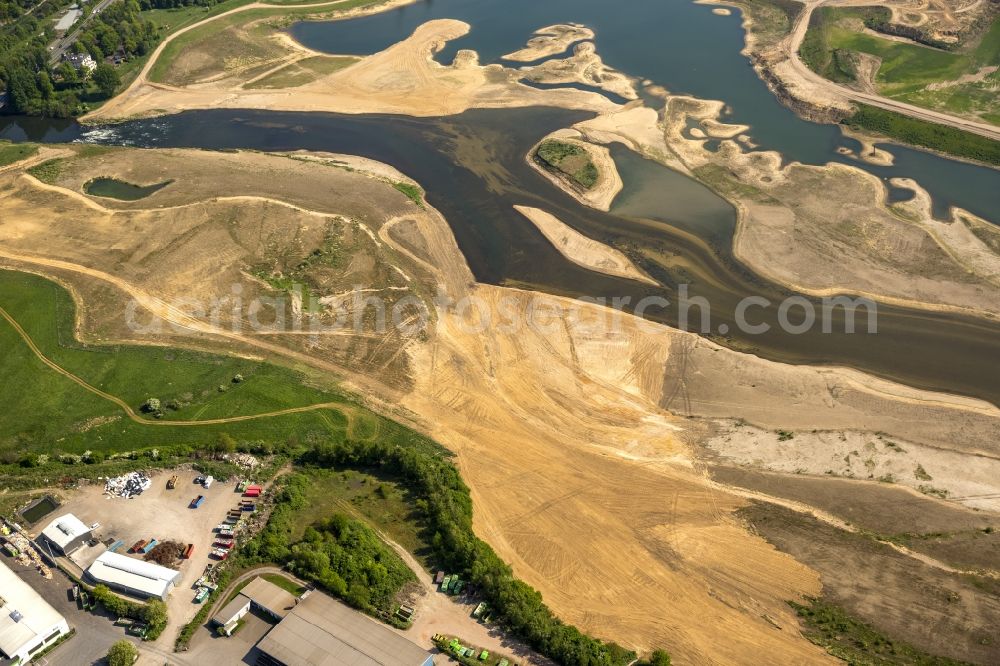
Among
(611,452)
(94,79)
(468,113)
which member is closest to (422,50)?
(468,113)

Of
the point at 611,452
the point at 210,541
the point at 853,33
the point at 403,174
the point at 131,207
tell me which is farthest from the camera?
the point at 853,33

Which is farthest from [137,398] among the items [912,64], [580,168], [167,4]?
[912,64]

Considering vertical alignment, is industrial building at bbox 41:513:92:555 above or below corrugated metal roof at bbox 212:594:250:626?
above

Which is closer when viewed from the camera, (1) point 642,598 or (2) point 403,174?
(1) point 642,598

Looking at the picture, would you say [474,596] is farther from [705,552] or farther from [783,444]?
[783,444]

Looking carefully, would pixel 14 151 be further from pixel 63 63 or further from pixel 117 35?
pixel 117 35

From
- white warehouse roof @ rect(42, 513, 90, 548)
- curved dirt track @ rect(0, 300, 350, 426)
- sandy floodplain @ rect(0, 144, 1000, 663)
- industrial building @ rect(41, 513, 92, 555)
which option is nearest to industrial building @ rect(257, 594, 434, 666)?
sandy floodplain @ rect(0, 144, 1000, 663)

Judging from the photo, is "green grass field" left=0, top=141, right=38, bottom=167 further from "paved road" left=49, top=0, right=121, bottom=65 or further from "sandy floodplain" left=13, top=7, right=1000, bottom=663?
"paved road" left=49, top=0, right=121, bottom=65
